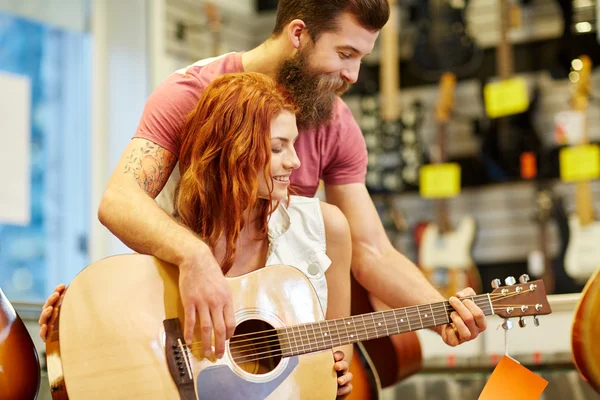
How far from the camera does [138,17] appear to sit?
4.78 m

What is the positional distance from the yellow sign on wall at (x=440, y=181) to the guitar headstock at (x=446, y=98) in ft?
1.11

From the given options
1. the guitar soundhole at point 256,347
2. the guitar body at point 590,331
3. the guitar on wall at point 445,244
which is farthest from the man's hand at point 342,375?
the guitar on wall at point 445,244

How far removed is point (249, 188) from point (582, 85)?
3.52 m

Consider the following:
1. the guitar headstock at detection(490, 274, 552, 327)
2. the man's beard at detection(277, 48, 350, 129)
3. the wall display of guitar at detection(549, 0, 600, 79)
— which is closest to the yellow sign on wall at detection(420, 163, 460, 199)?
the wall display of guitar at detection(549, 0, 600, 79)

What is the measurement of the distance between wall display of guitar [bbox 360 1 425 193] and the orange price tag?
3553 millimetres

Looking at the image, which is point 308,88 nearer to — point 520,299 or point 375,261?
point 375,261

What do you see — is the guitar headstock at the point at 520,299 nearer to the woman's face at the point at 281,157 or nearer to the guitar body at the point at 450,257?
the woman's face at the point at 281,157

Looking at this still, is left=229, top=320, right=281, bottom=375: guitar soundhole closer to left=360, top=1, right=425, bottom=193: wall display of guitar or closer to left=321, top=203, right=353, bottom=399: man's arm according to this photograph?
left=321, top=203, right=353, bottom=399: man's arm

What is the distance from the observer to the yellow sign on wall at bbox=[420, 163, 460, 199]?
5168 mm

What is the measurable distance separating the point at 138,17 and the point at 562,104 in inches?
106

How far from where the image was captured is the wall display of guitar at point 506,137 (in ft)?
16.2

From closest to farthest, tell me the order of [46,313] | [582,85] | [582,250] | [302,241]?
[46,313], [302,241], [582,250], [582,85]

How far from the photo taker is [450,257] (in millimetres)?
Result: 5117

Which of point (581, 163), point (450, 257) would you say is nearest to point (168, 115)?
point (581, 163)
